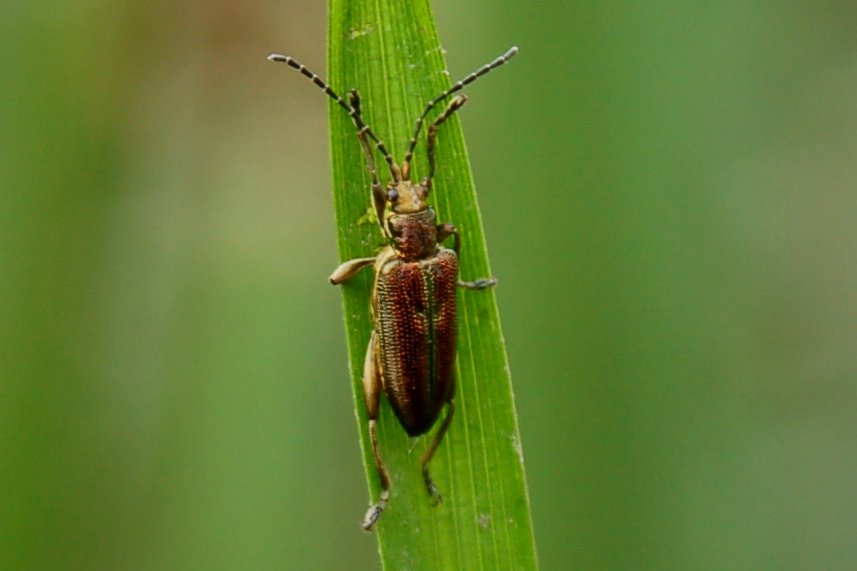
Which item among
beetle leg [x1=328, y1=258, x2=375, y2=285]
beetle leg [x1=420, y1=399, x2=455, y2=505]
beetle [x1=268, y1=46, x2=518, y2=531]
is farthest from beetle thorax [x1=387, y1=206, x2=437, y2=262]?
beetle leg [x1=420, y1=399, x2=455, y2=505]

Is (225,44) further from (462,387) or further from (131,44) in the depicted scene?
(462,387)

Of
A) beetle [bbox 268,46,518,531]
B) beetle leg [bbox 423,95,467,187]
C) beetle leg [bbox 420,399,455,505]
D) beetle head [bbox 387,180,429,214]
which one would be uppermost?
beetle leg [bbox 423,95,467,187]

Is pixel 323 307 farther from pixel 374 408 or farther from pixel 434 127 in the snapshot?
pixel 434 127

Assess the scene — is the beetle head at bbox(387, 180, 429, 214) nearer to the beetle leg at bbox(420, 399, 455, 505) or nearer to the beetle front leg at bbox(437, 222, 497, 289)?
the beetle front leg at bbox(437, 222, 497, 289)

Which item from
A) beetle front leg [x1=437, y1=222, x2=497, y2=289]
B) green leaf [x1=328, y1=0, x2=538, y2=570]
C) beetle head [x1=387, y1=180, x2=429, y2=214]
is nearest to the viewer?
green leaf [x1=328, y1=0, x2=538, y2=570]

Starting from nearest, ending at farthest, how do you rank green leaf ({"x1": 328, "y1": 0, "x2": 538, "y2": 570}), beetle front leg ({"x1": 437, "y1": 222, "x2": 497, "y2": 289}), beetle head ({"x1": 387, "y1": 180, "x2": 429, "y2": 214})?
green leaf ({"x1": 328, "y1": 0, "x2": 538, "y2": 570})
beetle front leg ({"x1": 437, "y1": 222, "x2": 497, "y2": 289})
beetle head ({"x1": 387, "y1": 180, "x2": 429, "y2": 214})

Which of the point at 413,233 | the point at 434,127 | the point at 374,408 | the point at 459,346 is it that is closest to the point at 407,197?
the point at 413,233
